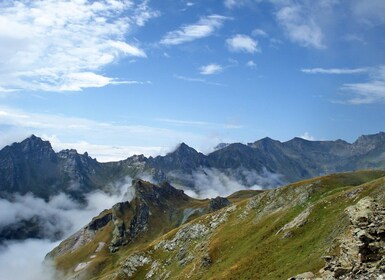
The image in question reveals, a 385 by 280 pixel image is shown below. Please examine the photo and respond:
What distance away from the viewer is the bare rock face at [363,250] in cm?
3250

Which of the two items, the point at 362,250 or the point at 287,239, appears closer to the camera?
the point at 362,250

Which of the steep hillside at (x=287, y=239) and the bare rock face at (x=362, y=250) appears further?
the steep hillside at (x=287, y=239)

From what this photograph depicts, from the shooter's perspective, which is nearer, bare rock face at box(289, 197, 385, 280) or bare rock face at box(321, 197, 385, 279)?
bare rock face at box(289, 197, 385, 280)

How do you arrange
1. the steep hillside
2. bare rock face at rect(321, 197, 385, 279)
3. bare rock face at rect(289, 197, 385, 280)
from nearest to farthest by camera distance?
bare rock face at rect(289, 197, 385, 280) < bare rock face at rect(321, 197, 385, 279) < the steep hillside

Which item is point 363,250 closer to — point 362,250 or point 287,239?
point 362,250

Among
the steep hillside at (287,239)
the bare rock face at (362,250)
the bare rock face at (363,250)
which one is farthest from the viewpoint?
the steep hillside at (287,239)

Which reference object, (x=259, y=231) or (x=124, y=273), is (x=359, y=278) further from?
(x=124, y=273)

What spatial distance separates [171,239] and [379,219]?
10466 centimetres

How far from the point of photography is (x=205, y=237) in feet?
391

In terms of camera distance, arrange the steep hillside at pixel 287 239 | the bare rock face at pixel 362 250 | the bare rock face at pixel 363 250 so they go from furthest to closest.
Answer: the steep hillside at pixel 287 239
the bare rock face at pixel 363 250
the bare rock face at pixel 362 250

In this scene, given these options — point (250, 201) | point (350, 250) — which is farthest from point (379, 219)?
point (250, 201)

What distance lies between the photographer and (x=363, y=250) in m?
34.4

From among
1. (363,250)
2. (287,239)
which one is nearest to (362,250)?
(363,250)

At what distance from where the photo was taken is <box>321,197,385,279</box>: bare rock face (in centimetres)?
3250
